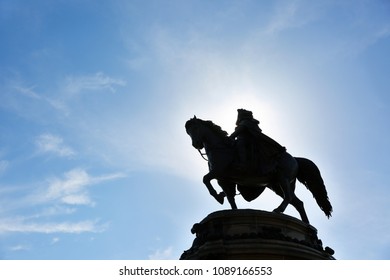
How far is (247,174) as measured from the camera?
14820mm

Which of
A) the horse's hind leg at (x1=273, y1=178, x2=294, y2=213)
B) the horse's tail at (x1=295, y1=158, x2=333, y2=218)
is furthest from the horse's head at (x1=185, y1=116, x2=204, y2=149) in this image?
the horse's tail at (x1=295, y1=158, x2=333, y2=218)

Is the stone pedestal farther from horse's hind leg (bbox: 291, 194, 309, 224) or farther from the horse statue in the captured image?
horse's hind leg (bbox: 291, 194, 309, 224)

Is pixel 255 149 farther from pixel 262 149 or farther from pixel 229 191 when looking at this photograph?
pixel 229 191

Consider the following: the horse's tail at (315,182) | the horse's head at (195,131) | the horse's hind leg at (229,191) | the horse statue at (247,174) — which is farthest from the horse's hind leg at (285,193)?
the horse's head at (195,131)

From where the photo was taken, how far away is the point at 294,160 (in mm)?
15508

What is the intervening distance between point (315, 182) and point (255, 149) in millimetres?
2036

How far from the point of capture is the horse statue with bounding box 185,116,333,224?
48.4 ft

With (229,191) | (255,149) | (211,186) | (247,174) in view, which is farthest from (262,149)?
(211,186)

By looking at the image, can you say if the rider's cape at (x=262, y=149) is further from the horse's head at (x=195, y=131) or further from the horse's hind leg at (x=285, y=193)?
the horse's head at (x=195, y=131)

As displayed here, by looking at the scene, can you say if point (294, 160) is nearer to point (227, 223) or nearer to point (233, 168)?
point (233, 168)

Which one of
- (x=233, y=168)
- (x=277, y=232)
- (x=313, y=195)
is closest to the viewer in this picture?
(x=277, y=232)
